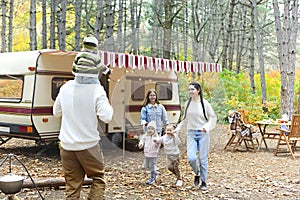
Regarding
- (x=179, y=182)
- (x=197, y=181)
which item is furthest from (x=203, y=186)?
(x=179, y=182)

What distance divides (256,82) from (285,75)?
7.44 meters

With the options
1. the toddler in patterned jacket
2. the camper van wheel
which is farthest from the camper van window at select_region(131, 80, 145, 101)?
the toddler in patterned jacket

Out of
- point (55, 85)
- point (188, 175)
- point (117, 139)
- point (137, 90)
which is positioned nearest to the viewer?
point (188, 175)

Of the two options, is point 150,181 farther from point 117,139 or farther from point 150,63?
point 117,139

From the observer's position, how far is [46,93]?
6738mm

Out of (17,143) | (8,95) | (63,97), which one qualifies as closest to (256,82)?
(17,143)

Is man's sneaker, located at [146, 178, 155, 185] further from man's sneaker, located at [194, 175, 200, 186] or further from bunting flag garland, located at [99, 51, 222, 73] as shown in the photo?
bunting flag garland, located at [99, 51, 222, 73]

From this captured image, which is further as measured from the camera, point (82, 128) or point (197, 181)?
point (197, 181)

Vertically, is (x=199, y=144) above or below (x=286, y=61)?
below

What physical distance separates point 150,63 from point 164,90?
2.38 meters

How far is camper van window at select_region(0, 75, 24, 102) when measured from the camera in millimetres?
6844

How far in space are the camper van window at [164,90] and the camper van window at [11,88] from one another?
9.73 feet

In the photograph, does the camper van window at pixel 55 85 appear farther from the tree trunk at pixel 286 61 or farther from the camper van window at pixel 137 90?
the tree trunk at pixel 286 61

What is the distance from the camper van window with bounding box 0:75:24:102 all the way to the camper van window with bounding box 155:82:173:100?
2966 millimetres
